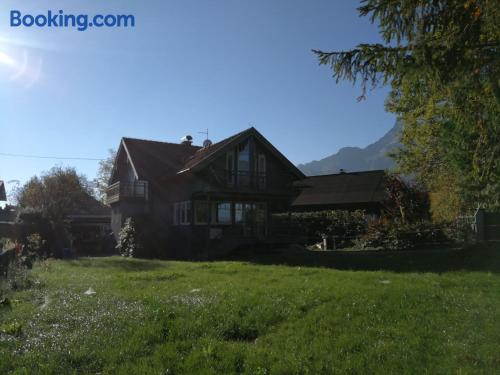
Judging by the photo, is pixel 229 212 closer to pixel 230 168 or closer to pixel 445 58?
pixel 230 168

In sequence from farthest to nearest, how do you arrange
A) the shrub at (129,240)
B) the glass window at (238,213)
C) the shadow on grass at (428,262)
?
the glass window at (238,213)
the shrub at (129,240)
the shadow on grass at (428,262)

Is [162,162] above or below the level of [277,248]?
above

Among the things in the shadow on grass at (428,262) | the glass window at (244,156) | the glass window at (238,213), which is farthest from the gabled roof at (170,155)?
the shadow on grass at (428,262)

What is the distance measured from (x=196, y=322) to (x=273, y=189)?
21.2 meters

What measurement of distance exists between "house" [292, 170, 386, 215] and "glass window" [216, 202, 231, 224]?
29.0 ft

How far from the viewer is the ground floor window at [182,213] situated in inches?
1081

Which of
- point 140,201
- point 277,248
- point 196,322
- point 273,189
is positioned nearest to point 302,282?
point 196,322

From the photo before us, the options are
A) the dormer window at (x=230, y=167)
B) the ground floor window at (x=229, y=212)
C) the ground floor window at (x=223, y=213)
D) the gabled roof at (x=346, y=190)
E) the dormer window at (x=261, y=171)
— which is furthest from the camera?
the gabled roof at (x=346, y=190)

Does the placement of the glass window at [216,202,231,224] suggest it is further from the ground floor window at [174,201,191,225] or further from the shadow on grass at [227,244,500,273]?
the shadow on grass at [227,244,500,273]

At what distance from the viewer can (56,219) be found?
1082 inches

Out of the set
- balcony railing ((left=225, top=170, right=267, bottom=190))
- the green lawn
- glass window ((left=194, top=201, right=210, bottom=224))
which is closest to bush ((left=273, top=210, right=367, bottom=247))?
balcony railing ((left=225, top=170, right=267, bottom=190))

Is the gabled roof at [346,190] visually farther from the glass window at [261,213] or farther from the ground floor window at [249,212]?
the ground floor window at [249,212]

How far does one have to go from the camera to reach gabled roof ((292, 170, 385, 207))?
3731 cm

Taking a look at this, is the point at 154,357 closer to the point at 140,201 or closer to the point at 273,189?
the point at 273,189
